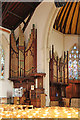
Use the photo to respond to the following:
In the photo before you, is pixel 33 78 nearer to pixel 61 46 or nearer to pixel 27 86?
pixel 27 86

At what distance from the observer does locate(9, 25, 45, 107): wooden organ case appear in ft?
49.4

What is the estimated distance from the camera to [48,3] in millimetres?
15812

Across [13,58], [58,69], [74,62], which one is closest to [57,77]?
[58,69]

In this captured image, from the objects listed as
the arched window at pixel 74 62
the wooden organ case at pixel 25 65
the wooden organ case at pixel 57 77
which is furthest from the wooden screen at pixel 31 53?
the arched window at pixel 74 62

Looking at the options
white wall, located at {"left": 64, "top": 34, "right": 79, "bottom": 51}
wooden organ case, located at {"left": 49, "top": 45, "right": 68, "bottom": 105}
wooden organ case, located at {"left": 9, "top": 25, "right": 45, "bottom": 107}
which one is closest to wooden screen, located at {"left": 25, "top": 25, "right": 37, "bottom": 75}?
wooden organ case, located at {"left": 9, "top": 25, "right": 45, "bottom": 107}

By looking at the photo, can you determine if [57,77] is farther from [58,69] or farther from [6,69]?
[6,69]

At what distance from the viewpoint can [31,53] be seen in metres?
16.2

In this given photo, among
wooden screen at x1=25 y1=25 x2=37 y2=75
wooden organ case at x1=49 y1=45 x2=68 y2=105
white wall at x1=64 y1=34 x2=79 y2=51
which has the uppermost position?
white wall at x1=64 y1=34 x2=79 y2=51

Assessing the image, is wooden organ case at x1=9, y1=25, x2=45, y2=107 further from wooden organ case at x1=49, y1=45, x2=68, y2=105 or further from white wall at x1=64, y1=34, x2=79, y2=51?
white wall at x1=64, y1=34, x2=79, y2=51

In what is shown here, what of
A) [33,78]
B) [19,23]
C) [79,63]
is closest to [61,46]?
[79,63]

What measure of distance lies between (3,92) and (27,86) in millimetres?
1891

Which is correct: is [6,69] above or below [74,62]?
below

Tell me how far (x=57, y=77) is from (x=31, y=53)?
9.35 feet

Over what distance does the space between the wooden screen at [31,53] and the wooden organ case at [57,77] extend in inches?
57.1
